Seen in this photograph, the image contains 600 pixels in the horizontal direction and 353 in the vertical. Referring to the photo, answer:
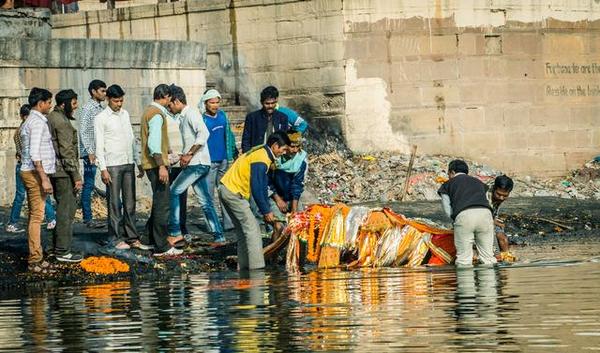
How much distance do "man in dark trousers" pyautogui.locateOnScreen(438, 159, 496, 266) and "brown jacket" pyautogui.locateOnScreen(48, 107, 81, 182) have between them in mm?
4104

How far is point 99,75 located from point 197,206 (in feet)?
8.08

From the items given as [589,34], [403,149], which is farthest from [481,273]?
[589,34]

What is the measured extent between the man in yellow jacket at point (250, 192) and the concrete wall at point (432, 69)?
924 cm

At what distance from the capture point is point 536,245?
21750 mm

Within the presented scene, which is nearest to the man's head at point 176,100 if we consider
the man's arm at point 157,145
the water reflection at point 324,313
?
the man's arm at point 157,145

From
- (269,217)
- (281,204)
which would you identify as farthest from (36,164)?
(281,204)

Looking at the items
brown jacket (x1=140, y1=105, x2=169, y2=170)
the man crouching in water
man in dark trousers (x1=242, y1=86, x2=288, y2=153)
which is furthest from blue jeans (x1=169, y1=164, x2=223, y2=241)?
the man crouching in water

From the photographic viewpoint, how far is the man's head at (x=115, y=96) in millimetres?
19250

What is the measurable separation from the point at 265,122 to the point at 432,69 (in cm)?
783

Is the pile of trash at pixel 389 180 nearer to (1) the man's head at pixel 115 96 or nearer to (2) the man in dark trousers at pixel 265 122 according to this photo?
(2) the man in dark trousers at pixel 265 122

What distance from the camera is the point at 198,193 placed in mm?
20438

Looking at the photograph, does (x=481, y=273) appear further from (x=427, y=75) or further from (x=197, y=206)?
(x=427, y=75)

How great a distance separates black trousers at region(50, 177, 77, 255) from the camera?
18.3 metres

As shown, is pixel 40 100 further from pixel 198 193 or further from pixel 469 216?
pixel 469 216
